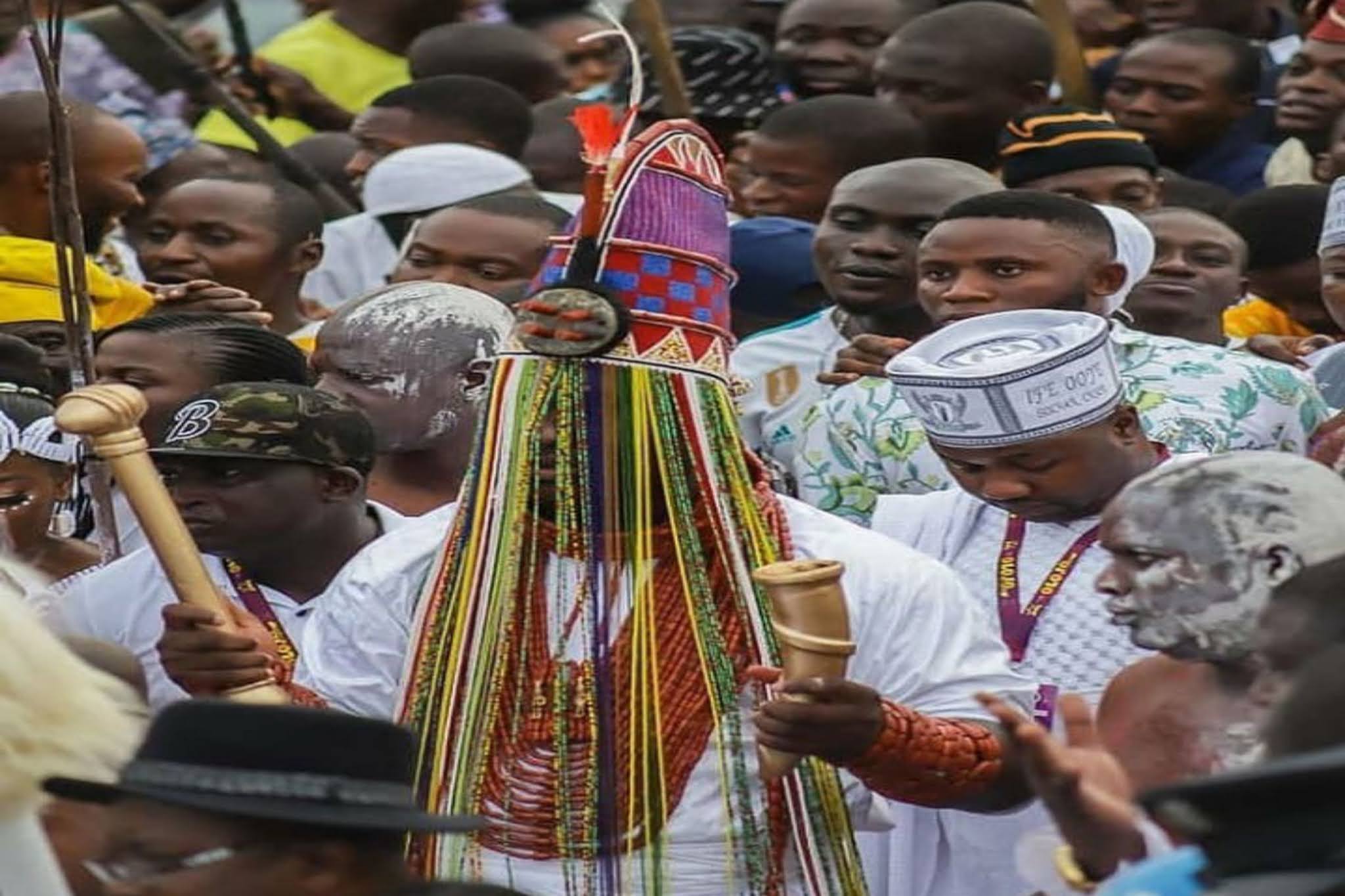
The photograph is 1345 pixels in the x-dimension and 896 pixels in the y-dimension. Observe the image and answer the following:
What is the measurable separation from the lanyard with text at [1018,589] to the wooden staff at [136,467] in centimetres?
127

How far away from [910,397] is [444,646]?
111cm

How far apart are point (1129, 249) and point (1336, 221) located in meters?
0.52

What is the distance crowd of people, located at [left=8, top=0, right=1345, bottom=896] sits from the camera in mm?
4195

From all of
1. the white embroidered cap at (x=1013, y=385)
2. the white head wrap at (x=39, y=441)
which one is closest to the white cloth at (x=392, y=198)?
the white head wrap at (x=39, y=441)

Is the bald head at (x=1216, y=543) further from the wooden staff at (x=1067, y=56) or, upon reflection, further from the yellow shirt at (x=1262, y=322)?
the wooden staff at (x=1067, y=56)

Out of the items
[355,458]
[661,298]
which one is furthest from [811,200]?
[661,298]

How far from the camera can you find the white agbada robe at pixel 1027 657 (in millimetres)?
5875

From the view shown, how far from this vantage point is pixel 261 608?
6.42 meters

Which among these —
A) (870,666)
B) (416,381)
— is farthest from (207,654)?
(416,381)

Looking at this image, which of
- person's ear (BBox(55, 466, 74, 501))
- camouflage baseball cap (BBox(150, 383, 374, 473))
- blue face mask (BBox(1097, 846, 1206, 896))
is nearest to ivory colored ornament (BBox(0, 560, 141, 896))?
blue face mask (BBox(1097, 846, 1206, 896))

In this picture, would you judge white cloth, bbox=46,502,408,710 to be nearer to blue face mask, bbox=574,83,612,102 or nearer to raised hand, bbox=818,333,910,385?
raised hand, bbox=818,333,910,385

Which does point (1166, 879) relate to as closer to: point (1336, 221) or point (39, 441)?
point (39, 441)

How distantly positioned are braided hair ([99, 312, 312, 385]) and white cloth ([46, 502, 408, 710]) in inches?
32.2

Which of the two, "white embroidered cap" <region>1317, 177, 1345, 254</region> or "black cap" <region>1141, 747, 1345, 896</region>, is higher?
"black cap" <region>1141, 747, 1345, 896</region>
